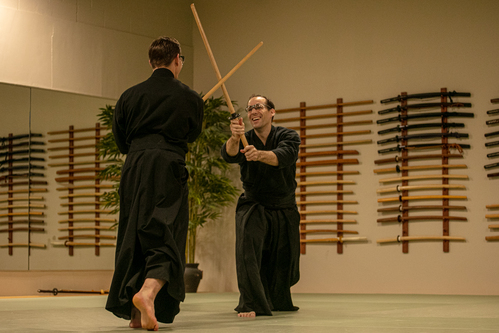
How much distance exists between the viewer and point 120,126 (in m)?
2.85

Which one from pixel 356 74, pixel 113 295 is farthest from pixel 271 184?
pixel 356 74

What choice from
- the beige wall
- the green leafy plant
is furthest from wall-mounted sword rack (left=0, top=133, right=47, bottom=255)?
the beige wall

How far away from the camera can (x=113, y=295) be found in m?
2.60

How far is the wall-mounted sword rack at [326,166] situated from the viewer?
21.9ft

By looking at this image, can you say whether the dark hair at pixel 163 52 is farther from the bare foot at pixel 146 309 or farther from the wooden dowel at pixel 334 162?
the wooden dowel at pixel 334 162

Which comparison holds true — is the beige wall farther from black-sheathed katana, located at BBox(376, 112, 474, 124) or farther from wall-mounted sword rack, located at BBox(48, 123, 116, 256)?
wall-mounted sword rack, located at BBox(48, 123, 116, 256)

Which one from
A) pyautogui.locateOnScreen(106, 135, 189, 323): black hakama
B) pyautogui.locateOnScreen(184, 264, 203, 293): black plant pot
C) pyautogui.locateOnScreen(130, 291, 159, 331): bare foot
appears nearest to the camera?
pyautogui.locateOnScreen(130, 291, 159, 331): bare foot

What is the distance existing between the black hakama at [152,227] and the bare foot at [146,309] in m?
0.12

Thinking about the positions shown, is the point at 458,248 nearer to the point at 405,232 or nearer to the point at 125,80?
the point at 405,232

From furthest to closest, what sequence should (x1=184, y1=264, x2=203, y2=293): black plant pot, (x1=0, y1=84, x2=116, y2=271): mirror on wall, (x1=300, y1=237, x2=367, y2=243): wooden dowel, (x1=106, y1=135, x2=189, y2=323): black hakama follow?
(x1=184, y1=264, x2=203, y2=293): black plant pot, (x1=300, y1=237, x2=367, y2=243): wooden dowel, (x1=0, y1=84, x2=116, y2=271): mirror on wall, (x1=106, y1=135, x2=189, y2=323): black hakama

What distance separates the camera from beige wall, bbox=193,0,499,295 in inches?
238

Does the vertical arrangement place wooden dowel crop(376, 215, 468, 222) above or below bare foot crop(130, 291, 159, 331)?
above

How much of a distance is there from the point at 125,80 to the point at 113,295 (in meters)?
5.00

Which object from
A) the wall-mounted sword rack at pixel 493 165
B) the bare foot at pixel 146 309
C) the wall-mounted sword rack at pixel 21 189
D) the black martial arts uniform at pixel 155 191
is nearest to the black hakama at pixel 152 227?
the black martial arts uniform at pixel 155 191
